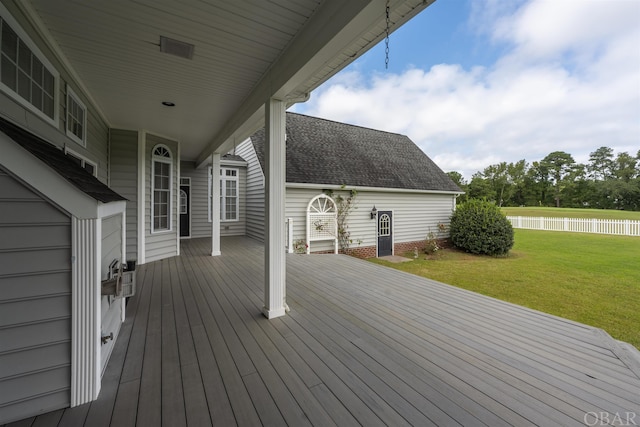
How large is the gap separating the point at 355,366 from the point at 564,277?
735 centimetres

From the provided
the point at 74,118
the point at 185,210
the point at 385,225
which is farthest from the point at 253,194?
the point at 74,118

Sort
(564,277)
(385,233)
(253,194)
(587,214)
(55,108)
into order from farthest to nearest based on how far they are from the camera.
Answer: (587,214), (385,233), (253,194), (564,277), (55,108)

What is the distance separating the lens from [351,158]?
9766 mm

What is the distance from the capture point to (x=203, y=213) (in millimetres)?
9328

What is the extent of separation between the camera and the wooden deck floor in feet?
5.05

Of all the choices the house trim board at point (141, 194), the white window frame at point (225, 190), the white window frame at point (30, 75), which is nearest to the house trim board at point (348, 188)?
the white window frame at point (225, 190)

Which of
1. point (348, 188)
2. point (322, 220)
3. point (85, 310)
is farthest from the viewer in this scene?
point (348, 188)

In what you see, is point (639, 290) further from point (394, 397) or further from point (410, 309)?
point (394, 397)

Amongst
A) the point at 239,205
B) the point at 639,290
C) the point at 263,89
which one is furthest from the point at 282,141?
the point at 639,290

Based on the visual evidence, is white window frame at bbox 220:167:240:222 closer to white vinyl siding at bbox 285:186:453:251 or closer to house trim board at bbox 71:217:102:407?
white vinyl siding at bbox 285:186:453:251

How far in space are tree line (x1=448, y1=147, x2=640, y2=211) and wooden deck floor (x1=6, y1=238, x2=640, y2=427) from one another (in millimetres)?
29581

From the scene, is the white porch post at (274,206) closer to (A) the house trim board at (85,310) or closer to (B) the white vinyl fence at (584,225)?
(A) the house trim board at (85,310)

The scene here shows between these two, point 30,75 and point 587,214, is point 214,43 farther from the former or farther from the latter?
point 587,214

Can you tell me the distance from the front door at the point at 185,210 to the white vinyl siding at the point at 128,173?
151 inches
